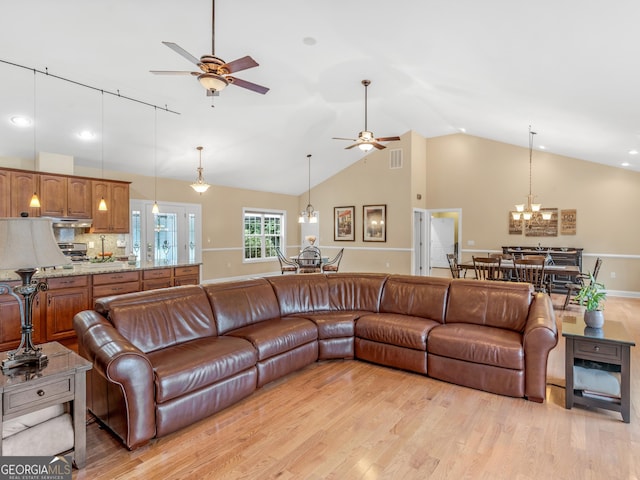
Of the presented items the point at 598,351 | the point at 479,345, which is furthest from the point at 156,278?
the point at 598,351

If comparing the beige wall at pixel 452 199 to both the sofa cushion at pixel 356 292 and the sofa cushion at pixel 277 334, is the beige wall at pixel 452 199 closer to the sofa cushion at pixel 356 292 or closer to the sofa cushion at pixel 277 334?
the sofa cushion at pixel 356 292

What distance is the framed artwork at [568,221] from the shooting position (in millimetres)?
8094

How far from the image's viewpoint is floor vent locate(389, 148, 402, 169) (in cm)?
927

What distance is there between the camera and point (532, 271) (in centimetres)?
627

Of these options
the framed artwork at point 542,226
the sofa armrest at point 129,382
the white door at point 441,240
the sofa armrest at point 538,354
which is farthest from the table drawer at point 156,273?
the framed artwork at point 542,226

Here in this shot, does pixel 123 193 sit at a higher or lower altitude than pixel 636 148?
lower

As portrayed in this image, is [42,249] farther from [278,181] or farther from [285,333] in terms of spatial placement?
[278,181]

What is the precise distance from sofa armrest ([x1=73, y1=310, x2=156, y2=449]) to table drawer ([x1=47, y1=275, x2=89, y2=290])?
2338mm

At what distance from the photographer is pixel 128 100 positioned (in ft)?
17.5

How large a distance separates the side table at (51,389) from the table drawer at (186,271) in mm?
3273

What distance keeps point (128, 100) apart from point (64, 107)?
2.81 feet

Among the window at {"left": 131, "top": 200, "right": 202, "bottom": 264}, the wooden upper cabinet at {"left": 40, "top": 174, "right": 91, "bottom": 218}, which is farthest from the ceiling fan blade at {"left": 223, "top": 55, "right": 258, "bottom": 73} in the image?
the window at {"left": 131, "top": 200, "right": 202, "bottom": 264}

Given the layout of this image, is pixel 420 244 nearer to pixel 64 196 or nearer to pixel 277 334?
pixel 277 334

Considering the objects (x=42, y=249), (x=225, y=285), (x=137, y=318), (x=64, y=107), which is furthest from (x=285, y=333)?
(x=64, y=107)
